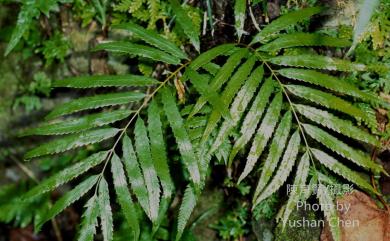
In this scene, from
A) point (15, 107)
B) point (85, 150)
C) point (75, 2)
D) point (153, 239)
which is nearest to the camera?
point (153, 239)

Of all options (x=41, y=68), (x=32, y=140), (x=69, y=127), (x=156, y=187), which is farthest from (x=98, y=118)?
(x=32, y=140)

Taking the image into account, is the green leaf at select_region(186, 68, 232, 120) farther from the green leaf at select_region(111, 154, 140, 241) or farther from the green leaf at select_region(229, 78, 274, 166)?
the green leaf at select_region(111, 154, 140, 241)

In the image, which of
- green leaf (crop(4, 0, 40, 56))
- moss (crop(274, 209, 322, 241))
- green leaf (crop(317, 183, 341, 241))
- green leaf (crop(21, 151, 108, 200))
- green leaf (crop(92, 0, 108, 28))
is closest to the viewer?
green leaf (crop(317, 183, 341, 241))

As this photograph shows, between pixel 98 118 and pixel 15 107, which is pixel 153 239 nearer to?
pixel 98 118

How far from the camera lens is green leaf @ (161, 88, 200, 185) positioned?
78.0 inches

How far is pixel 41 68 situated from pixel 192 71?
211 centimetres

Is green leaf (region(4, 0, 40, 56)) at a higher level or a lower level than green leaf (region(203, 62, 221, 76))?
higher

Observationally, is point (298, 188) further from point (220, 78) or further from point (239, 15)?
point (239, 15)

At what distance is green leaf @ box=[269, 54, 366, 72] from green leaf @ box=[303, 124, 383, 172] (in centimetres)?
32

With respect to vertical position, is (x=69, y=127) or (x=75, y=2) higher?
(x=75, y=2)

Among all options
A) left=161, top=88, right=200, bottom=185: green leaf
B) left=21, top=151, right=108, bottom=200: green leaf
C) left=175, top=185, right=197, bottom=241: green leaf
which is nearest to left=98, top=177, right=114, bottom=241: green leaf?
left=21, top=151, right=108, bottom=200: green leaf

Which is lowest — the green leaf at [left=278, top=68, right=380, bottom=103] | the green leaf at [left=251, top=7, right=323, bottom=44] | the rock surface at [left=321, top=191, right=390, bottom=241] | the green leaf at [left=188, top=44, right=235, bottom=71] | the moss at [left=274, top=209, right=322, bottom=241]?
the moss at [left=274, top=209, right=322, bottom=241]

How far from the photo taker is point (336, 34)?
2.40 meters

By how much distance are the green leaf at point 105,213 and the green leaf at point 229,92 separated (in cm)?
62
